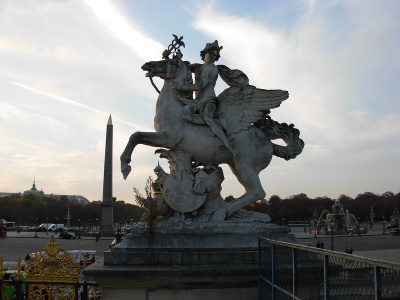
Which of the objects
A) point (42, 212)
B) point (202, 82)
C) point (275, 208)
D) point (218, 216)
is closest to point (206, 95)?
point (202, 82)

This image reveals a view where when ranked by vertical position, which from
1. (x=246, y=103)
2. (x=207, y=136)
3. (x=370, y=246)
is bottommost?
(x=370, y=246)

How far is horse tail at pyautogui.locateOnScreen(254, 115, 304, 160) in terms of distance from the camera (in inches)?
316

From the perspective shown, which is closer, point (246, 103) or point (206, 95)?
point (246, 103)

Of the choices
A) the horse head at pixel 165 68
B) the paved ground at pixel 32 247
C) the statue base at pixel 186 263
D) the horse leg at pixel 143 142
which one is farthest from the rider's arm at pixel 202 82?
the paved ground at pixel 32 247

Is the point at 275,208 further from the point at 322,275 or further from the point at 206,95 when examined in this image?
the point at 322,275

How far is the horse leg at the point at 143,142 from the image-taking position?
7.48 meters

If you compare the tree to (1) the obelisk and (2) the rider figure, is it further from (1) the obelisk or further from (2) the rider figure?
(1) the obelisk

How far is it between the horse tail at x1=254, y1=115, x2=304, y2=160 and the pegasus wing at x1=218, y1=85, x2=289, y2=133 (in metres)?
0.35

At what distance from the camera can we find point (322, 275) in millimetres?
4445

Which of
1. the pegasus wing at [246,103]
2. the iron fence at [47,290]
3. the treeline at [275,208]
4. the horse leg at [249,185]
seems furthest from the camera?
the treeline at [275,208]

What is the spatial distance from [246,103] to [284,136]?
106 centimetres

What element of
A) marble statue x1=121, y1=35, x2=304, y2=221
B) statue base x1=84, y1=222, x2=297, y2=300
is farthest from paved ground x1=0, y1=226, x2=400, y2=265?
statue base x1=84, y1=222, x2=297, y2=300

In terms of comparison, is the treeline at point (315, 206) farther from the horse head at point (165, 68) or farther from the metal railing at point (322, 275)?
the metal railing at point (322, 275)

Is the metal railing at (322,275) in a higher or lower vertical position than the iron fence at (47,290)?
higher
